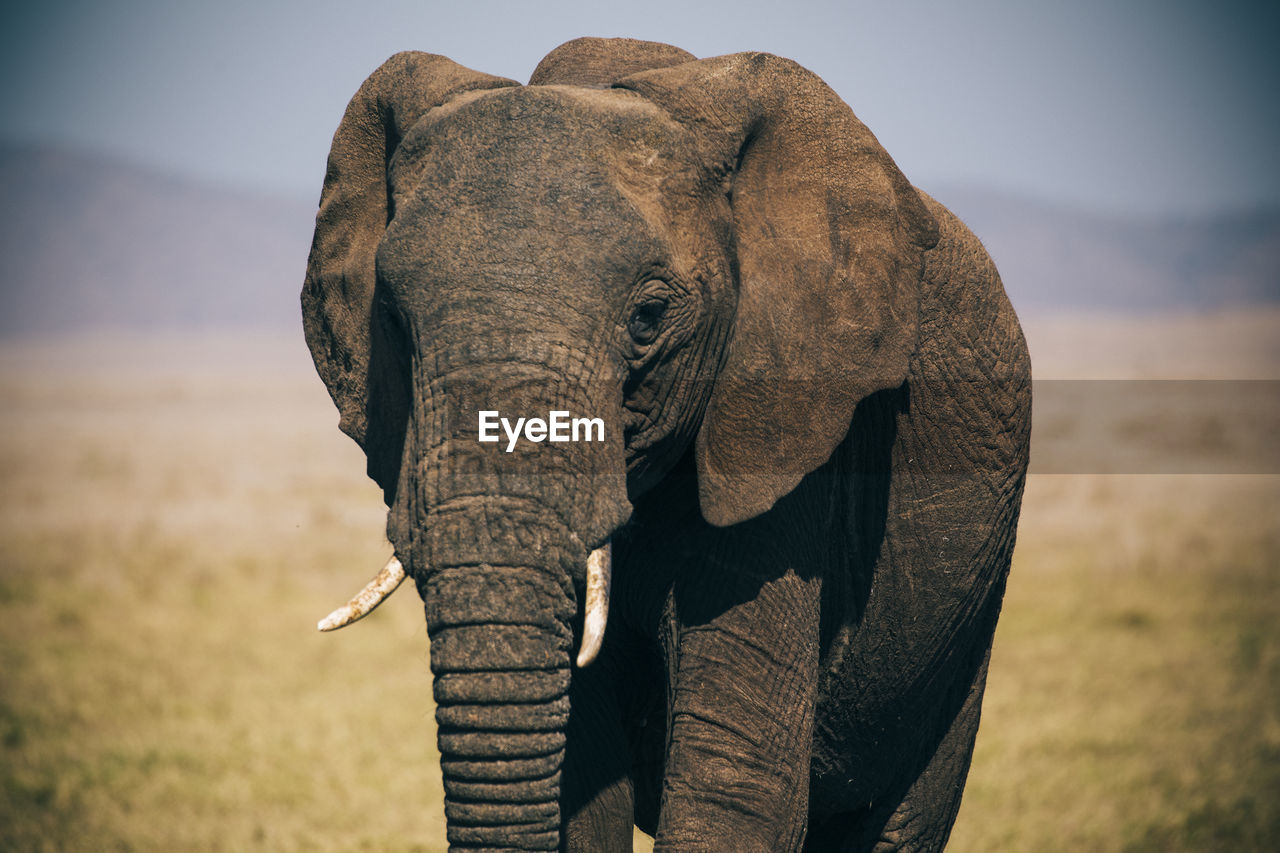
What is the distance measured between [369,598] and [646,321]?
803 mm

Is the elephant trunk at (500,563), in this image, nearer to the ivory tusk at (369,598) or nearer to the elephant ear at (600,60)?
the ivory tusk at (369,598)

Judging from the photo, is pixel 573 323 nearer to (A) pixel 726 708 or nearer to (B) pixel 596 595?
(B) pixel 596 595

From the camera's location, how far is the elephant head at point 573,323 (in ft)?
8.63

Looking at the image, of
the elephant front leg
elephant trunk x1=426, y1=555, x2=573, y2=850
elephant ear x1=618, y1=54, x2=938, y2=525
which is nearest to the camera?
elephant trunk x1=426, y1=555, x2=573, y2=850

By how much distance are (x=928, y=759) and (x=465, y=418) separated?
99.1 inches

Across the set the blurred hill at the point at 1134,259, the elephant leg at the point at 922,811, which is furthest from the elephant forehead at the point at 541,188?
the blurred hill at the point at 1134,259

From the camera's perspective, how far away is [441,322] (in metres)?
2.71

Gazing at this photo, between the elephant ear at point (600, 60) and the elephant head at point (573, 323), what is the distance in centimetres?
1

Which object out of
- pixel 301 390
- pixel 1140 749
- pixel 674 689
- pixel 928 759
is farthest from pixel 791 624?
pixel 301 390

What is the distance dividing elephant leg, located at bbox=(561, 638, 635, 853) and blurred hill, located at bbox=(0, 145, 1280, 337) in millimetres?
109659

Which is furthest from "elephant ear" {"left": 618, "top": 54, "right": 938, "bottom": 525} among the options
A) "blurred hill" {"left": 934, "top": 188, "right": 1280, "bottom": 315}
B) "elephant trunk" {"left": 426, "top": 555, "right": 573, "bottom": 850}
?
"blurred hill" {"left": 934, "top": 188, "right": 1280, "bottom": 315}

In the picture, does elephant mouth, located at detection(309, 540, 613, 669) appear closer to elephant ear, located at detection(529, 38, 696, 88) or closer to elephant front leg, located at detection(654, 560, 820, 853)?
elephant front leg, located at detection(654, 560, 820, 853)

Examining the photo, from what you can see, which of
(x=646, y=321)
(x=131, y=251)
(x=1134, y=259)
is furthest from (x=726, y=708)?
(x=1134, y=259)

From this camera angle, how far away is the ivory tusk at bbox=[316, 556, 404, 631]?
2756 mm
